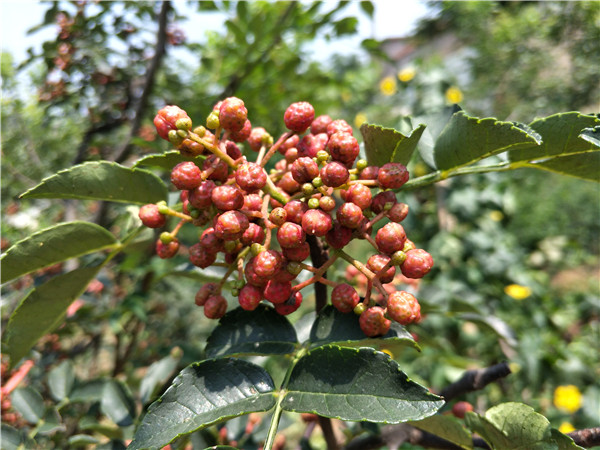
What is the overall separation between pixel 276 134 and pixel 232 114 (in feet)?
3.77

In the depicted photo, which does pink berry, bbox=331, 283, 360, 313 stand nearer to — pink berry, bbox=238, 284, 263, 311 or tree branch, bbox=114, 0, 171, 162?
pink berry, bbox=238, 284, 263, 311

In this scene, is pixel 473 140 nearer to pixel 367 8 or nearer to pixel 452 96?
pixel 367 8

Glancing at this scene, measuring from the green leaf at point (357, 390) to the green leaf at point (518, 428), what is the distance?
0.21 m

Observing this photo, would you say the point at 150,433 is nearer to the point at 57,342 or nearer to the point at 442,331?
the point at 57,342

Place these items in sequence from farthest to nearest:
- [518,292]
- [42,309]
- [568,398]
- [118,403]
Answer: [518,292]
[568,398]
[118,403]
[42,309]

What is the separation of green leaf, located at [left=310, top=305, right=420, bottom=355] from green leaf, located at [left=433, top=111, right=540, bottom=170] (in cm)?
35

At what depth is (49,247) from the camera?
36.0 inches

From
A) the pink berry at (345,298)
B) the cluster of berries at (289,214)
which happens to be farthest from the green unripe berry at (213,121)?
the pink berry at (345,298)

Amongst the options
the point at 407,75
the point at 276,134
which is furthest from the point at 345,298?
the point at 407,75

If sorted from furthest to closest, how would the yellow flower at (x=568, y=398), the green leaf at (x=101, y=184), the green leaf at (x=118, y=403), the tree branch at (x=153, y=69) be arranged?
the yellow flower at (x=568, y=398) → the tree branch at (x=153, y=69) → the green leaf at (x=118, y=403) → the green leaf at (x=101, y=184)

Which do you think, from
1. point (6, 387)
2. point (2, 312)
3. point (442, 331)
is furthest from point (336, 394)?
point (442, 331)

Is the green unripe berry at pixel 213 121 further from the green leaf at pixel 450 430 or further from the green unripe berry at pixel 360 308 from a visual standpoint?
the green leaf at pixel 450 430

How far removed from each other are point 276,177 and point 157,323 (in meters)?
2.25

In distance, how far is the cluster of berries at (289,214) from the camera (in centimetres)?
75
